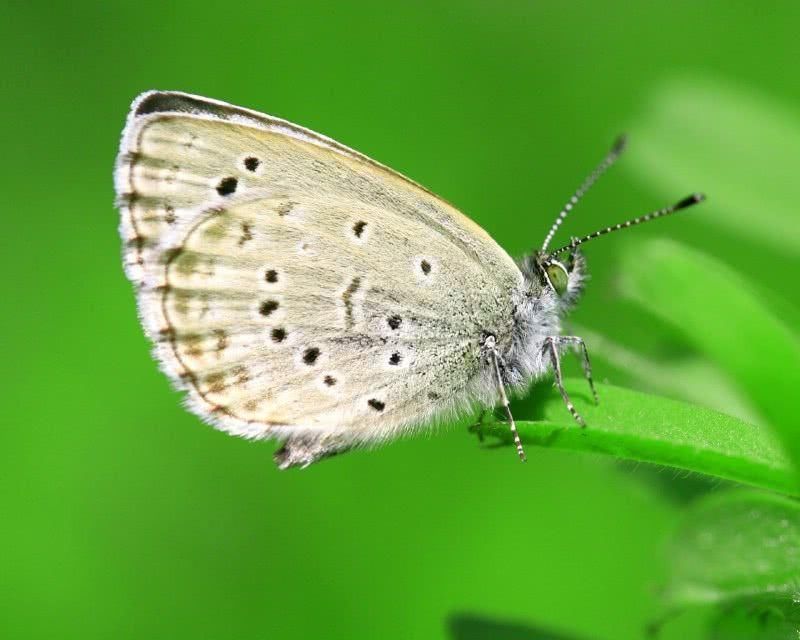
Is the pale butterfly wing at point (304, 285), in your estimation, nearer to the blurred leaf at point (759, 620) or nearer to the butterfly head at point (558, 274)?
the butterfly head at point (558, 274)

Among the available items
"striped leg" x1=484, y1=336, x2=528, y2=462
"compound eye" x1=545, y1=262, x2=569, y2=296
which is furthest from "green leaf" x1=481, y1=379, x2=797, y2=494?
"compound eye" x1=545, y1=262, x2=569, y2=296

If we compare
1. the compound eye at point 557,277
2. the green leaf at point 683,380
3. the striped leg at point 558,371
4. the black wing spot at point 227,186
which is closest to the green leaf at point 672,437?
the striped leg at point 558,371

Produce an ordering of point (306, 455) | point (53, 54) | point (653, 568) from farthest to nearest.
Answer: point (53, 54), point (653, 568), point (306, 455)

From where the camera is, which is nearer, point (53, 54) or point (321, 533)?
point (321, 533)

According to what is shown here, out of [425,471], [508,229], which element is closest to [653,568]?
[425,471]

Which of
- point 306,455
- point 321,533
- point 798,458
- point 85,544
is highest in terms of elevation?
point 798,458

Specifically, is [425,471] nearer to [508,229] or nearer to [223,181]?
[508,229]
